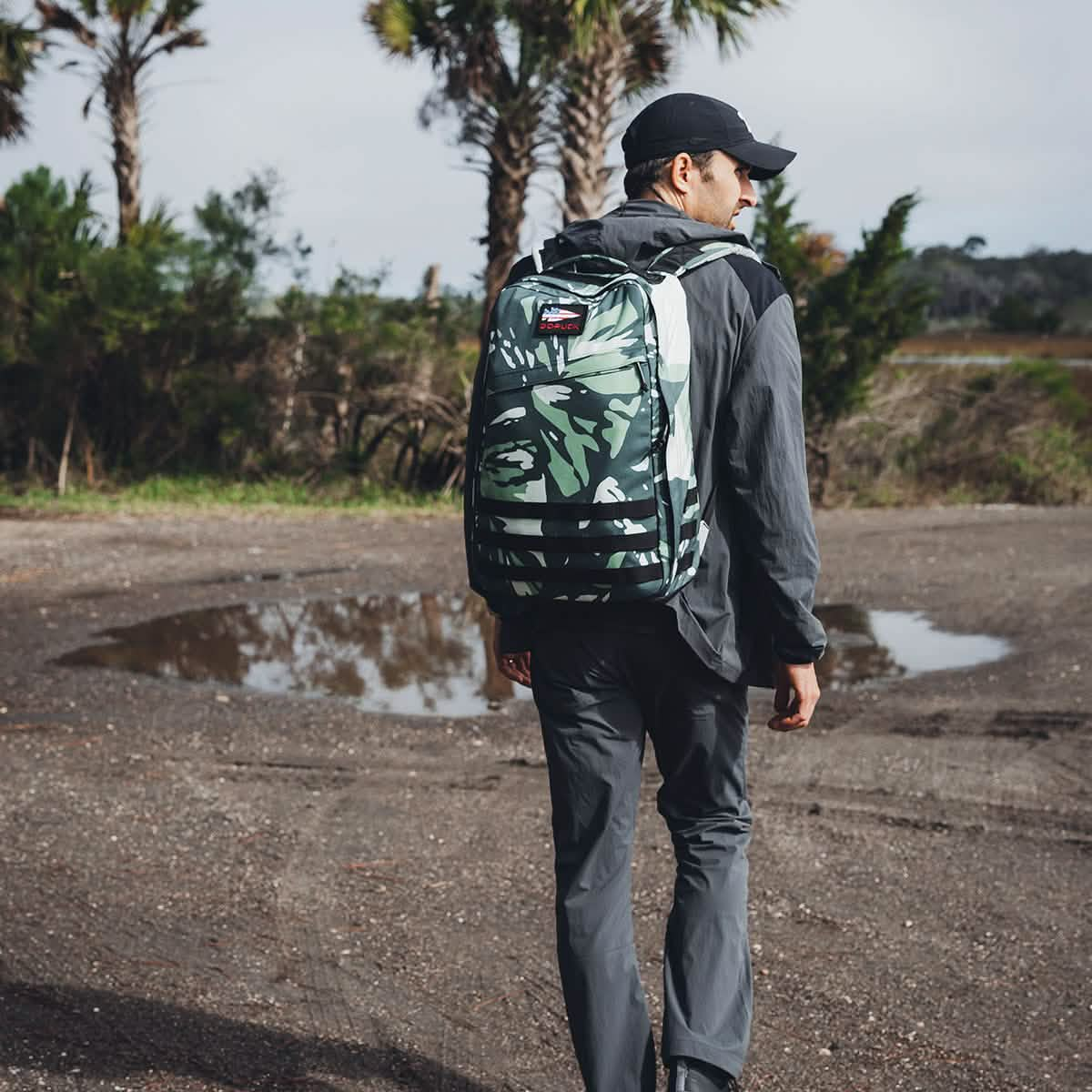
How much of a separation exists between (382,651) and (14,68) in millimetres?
15492

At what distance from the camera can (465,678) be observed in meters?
7.42

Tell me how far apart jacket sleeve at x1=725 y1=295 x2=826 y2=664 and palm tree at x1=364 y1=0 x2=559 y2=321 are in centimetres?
1383

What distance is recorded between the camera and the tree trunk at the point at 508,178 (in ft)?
53.7

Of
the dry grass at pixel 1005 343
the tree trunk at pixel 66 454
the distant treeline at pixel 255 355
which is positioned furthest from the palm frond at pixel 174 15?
the dry grass at pixel 1005 343

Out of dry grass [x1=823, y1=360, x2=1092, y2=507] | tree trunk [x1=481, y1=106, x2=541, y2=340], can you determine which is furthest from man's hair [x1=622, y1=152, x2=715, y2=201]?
dry grass [x1=823, y1=360, x2=1092, y2=507]

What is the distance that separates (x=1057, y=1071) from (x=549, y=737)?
144cm

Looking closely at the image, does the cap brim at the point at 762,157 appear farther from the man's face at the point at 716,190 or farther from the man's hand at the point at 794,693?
the man's hand at the point at 794,693

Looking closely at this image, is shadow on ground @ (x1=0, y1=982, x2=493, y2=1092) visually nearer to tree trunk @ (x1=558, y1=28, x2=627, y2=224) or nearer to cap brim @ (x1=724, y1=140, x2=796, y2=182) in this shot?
cap brim @ (x1=724, y1=140, x2=796, y2=182)

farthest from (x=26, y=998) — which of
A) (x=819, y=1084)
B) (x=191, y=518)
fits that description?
(x=191, y=518)

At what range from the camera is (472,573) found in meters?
2.67

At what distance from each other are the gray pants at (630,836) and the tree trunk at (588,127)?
13473mm

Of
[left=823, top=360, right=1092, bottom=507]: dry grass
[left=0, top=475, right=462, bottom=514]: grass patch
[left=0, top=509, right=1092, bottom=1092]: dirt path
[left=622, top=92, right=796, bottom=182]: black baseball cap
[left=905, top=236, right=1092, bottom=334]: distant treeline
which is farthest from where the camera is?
[left=905, top=236, right=1092, bottom=334]: distant treeline

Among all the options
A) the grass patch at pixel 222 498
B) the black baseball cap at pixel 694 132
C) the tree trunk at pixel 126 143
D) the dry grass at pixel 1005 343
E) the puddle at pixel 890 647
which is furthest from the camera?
the dry grass at pixel 1005 343

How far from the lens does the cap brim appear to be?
2.69 meters
